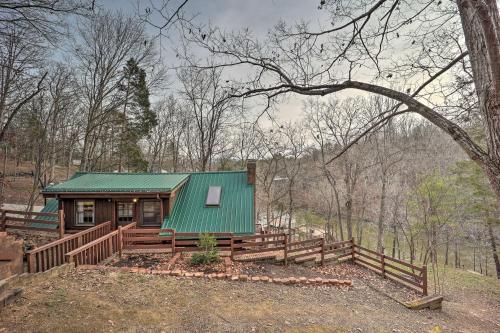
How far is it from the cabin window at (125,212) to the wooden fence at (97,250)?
187cm

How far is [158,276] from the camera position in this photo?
6.64 metres

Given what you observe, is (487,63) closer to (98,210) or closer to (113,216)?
(113,216)

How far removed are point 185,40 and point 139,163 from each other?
22706mm

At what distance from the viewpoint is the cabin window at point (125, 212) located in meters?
11.6

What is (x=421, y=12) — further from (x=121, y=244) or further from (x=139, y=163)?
(x=139, y=163)

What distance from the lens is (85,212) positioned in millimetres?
11562

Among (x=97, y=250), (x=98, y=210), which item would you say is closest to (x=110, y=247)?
(x=97, y=250)

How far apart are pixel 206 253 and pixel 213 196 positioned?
4172 millimetres

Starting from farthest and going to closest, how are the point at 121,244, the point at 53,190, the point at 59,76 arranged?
1. the point at 59,76
2. the point at 53,190
3. the point at 121,244

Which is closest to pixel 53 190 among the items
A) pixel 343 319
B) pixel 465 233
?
pixel 343 319

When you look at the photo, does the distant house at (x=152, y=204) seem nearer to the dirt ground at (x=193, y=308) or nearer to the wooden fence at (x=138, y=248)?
the wooden fence at (x=138, y=248)

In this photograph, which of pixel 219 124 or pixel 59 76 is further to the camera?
pixel 219 124

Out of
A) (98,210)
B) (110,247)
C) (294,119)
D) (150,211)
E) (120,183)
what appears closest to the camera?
(110,247)

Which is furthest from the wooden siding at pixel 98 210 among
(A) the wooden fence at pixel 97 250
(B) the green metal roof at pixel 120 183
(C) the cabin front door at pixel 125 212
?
(A) the wooden fence at pixel 97 250
